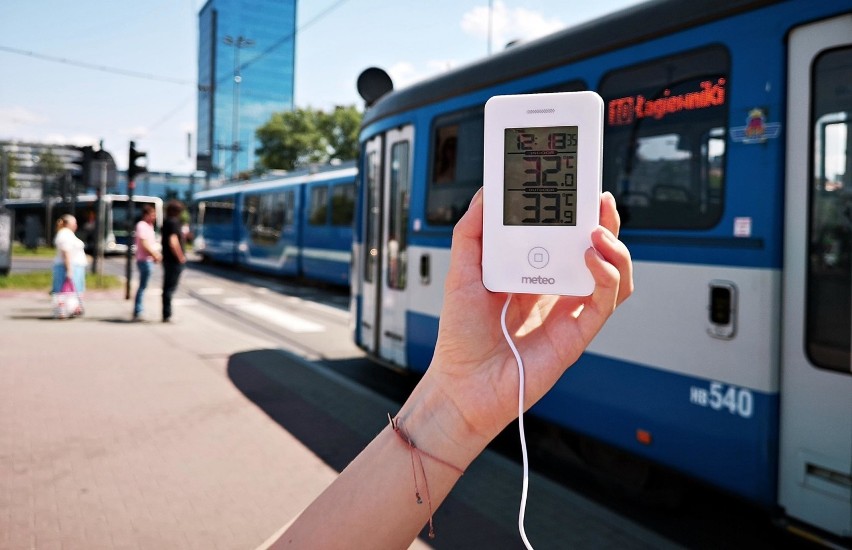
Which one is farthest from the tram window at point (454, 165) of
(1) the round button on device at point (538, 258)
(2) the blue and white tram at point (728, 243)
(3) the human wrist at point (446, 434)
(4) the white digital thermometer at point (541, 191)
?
(3) the human wrist at point (446, 434)

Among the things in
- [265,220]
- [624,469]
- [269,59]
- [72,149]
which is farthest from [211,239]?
[269,59]

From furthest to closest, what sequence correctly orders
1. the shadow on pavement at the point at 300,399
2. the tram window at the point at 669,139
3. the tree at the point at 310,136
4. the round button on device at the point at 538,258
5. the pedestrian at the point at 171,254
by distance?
the tree at the point at 310,136, the pedestrian at the point at 171,254, the shadow on pavement at the point at 300,399, the tram window at the point at 669,139, the round button on device at the point at 538,258

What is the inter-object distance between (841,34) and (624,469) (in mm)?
3080

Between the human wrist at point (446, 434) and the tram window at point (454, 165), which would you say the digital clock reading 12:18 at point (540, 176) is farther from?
the tram window at point (454, 165)

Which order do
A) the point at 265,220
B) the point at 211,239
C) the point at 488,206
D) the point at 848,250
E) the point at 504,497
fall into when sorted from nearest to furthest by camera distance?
1. the point at 488,206
2. the point at 848,250
3. the point at 504,497
4. the point at 265,220
5. the point at 211,239

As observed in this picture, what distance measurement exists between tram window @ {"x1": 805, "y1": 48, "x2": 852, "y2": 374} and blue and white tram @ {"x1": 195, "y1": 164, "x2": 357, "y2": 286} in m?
15.0

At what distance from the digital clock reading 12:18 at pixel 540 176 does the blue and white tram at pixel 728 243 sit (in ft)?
8.81

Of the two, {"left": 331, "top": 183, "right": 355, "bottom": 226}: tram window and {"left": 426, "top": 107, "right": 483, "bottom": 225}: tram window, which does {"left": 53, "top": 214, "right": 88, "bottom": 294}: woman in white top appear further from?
{"left": 426, "top": 107, "right": 483, "bottom": 225}: tram window

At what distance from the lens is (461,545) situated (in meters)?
4.27

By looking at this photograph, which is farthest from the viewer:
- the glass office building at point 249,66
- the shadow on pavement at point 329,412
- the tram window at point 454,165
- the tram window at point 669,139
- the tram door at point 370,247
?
the glass office building at point 249,66

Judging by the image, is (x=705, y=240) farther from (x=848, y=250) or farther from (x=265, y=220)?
(x=265, y=220)

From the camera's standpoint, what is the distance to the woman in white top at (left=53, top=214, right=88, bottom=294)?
13102 mm

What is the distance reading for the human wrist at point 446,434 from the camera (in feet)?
4.99

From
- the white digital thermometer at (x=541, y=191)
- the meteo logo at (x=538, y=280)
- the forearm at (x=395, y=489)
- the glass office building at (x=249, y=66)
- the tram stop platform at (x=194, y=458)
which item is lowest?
the tram stop platform at (x=194, y=458)
